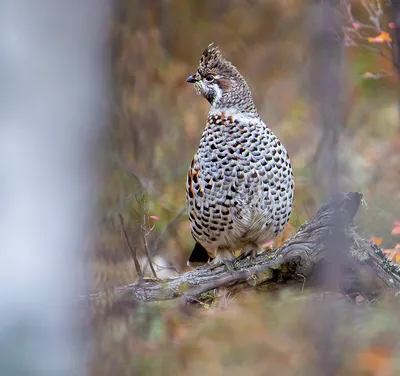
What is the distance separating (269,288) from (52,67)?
244 centimetres

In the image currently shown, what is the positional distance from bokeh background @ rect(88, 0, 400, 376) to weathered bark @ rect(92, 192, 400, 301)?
0.35ft

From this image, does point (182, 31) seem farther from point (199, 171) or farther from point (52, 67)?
point (52, 67)

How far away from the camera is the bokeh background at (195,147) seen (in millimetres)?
1573

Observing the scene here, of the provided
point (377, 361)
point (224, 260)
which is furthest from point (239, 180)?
point (377, 361)

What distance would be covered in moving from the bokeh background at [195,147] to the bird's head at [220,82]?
47cm

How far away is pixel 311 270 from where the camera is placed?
3219mm

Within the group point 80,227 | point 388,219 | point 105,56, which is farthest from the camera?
point 388,219

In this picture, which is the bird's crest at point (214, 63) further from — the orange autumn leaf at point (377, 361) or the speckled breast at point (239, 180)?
the orange autumn leaf at point (377, 361)

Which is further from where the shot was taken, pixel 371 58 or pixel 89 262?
pixel 371 58

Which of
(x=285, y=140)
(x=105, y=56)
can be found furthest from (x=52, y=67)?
(x=285, y=140)

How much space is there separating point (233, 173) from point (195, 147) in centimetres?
275

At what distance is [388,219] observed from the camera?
465 centimetres

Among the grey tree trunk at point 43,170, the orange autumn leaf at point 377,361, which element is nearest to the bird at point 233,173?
the orange autumn leaf at point 377,361

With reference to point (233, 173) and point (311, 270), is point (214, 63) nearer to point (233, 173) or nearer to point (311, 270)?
point (233, 173)
